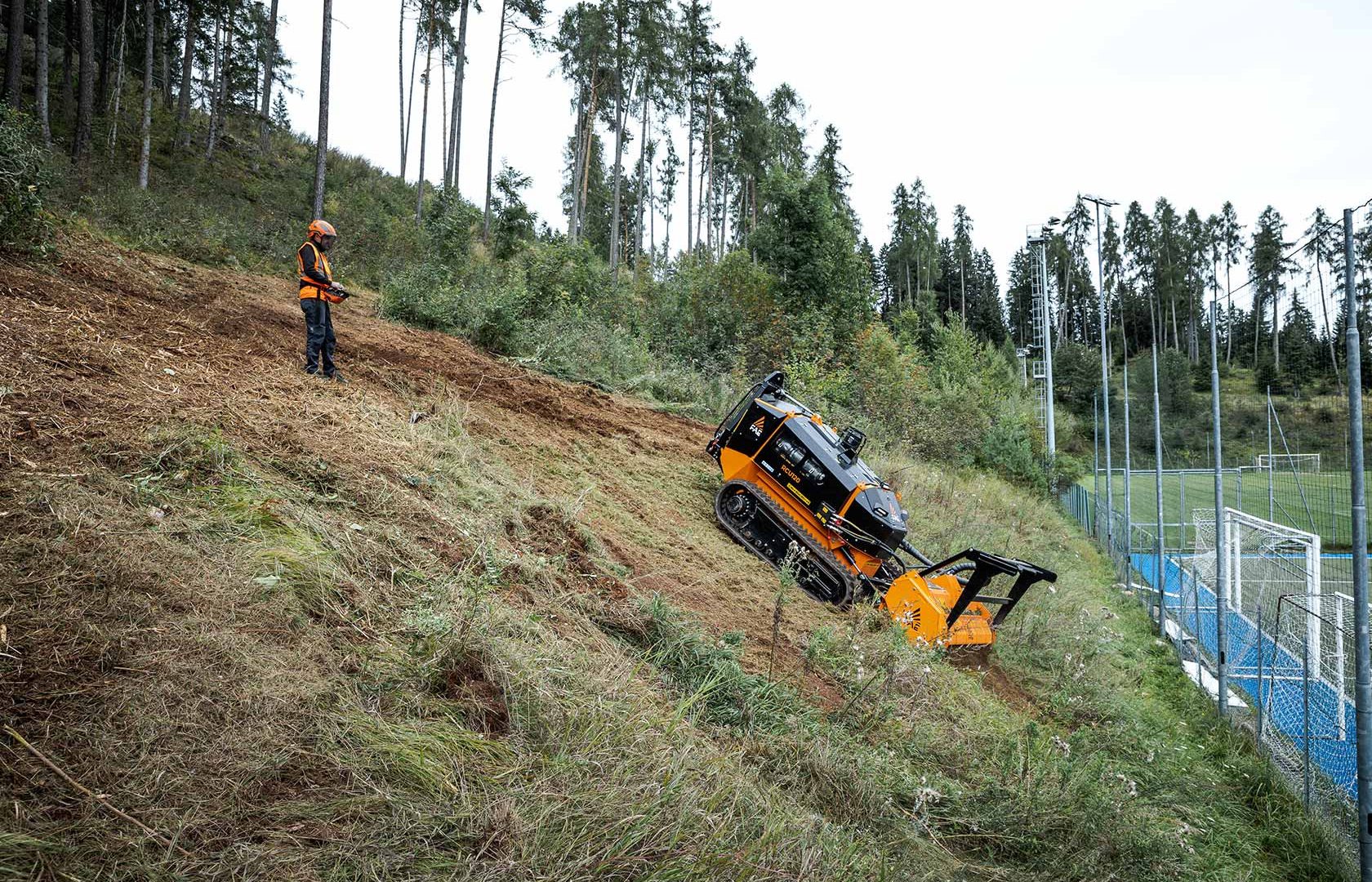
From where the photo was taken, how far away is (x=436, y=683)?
154 inches

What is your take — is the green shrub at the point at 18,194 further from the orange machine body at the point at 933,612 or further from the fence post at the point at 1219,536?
the fence post at the point at 1219,536

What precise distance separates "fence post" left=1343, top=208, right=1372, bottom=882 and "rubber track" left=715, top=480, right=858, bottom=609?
4318 millimetres

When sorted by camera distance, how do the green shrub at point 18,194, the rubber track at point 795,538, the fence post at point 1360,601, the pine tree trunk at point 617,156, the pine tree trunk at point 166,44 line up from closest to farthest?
1. the fence post at point 1360,601
2. the green shrub at point 18,194
3. the rubber track at point 795,538
4. the pine tree trunk at point 166,44
5. the pine tree trunk at point 617,156

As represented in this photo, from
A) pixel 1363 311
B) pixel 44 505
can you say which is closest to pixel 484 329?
pixel 44 505

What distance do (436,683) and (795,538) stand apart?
5.78 m

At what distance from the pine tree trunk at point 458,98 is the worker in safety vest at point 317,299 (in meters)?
18.5

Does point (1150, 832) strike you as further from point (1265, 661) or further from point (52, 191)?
point (52, 191)

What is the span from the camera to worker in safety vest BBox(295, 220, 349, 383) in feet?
26.4

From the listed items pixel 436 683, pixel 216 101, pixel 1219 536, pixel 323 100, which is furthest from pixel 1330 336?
pixel 216 101

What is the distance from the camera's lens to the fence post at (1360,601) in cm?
545

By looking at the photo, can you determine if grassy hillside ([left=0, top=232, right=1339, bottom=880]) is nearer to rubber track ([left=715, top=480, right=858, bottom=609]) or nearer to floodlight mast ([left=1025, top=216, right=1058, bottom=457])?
rubber track ([left=715, top=480, right=858, bottom=609])

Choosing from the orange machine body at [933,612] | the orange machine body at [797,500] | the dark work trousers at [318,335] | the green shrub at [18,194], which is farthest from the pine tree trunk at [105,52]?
the orange machine body at [933,612]

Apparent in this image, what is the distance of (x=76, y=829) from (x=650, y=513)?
21.1 feet

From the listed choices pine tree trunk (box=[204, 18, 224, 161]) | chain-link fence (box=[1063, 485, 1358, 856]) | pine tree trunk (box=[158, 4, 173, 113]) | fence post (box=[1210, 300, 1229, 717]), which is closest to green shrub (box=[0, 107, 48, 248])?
chain-link fence (box=[1063, 485, 1358, 856])
